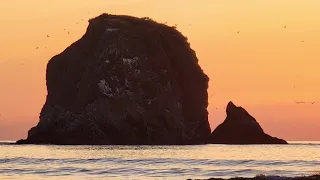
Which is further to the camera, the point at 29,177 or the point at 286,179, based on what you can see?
the point at 29,177

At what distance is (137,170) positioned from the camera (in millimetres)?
80375

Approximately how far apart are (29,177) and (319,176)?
30.0 metres

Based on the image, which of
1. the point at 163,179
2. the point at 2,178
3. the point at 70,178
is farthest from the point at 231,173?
the point at 2,178

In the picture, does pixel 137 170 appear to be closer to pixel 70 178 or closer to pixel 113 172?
pixel 113 172

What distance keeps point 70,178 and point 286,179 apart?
77.8ft

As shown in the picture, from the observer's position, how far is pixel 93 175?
7112 cm

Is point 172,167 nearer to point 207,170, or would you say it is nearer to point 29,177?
point 207,170

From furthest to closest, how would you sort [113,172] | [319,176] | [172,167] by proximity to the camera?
[172,167]
[113,172]
[319,176]

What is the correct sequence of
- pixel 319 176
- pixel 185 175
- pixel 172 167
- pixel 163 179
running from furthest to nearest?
pixel 172 167 → pixel 185 175 → pixel 163 179 → pixel 319 176

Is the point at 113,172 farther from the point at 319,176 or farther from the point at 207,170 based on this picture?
the point at 319,176

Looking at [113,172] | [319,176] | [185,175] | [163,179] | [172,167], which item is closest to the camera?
[319,176]

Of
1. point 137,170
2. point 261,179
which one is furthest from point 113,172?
point 261,179

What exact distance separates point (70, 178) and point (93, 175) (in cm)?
450

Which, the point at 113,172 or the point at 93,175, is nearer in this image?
the point at 93,175
